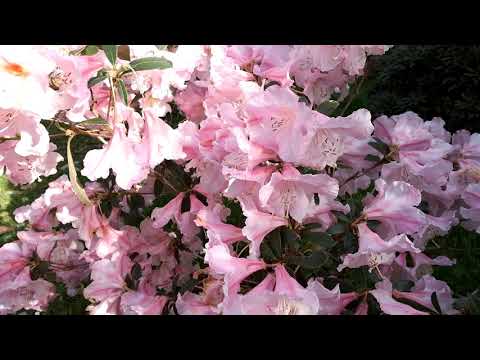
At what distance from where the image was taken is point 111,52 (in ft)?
4.19

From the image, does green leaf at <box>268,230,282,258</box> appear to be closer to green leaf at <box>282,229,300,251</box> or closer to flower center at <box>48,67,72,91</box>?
green leaf at <box>282,229,300,251</box>

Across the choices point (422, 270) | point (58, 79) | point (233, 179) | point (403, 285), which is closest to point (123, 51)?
point (58, 79)

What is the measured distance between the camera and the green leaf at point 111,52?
126cm

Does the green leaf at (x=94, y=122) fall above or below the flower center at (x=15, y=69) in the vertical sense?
below

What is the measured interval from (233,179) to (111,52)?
404 mm

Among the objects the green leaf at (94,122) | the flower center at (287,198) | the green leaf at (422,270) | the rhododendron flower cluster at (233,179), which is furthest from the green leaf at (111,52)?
the green leaf at (422,270)

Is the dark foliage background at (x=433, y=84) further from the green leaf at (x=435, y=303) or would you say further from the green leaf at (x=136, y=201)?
the green leaf at (x=435, y=303)

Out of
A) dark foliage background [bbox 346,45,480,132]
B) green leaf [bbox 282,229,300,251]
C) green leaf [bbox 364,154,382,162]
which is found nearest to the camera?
green leaf [bbox 282,229,300,251]

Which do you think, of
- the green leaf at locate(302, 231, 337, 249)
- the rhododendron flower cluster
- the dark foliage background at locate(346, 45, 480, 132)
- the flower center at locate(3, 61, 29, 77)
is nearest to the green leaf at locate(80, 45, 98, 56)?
the rhododendron flower cluster

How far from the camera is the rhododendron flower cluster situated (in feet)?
3.92

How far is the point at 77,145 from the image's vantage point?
4902 millimetres

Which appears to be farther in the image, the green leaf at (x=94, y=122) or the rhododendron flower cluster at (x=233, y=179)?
the green leaf at (x=94, y=122)

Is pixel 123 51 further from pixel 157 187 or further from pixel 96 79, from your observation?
pixel 157 187
